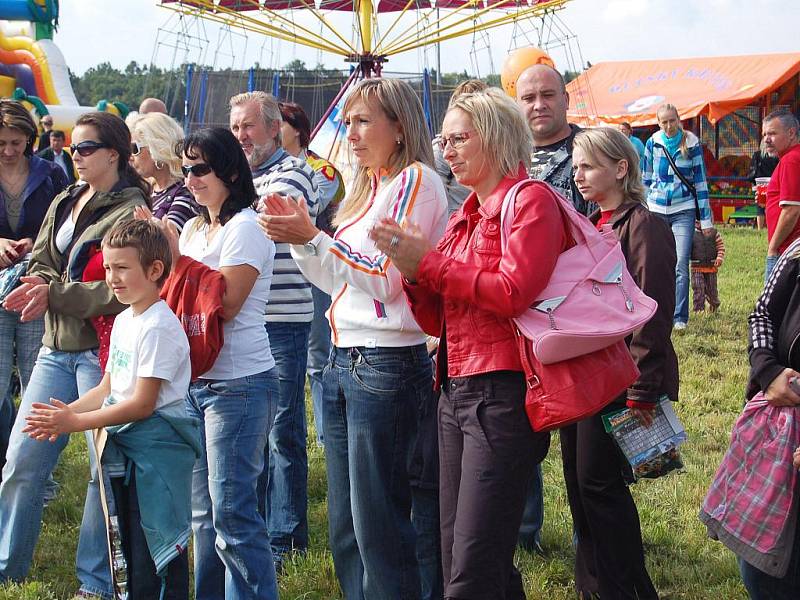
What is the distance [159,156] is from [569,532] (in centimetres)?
265

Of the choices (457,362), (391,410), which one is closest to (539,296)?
(457,362)

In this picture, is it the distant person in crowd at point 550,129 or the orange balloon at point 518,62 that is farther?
the orange balloon at point 518,62

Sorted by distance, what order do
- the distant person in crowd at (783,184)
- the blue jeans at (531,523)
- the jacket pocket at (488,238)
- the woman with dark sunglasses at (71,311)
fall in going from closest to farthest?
the jacket pocket at (488,238) → the woman with dark sunglasses at (71,311) → the blue jeans at (531,523) → the distant person in crowd at (783,184)

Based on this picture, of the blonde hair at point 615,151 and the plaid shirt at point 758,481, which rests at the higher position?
the blonde hair at point 615,151

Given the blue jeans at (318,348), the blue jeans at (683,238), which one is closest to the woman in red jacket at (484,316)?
the blue jeans at (318,348)

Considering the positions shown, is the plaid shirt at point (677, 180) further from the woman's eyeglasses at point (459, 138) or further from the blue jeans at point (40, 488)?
the woman's eyeglasses at point (459, 138)

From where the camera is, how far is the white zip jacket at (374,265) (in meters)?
2.95

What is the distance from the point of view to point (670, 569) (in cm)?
420

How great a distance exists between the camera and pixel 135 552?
3.30 metres

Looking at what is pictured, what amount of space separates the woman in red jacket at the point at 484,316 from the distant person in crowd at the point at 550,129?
1157 millimetres

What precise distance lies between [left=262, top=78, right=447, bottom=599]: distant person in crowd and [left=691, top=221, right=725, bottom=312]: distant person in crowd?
7.34 meters

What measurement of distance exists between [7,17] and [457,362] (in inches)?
830

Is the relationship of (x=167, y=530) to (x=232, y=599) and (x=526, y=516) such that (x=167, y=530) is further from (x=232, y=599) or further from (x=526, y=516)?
(x=526, y=516)

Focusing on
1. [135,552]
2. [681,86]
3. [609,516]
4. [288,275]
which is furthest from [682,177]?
[681,86]
